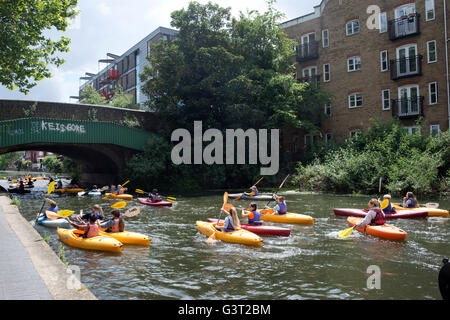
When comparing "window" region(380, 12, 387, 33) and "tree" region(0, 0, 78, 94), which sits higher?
"window" region(380, 12, 387, 33)

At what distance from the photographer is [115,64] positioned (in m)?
64.1

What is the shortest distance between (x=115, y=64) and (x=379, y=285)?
6409 centimetres

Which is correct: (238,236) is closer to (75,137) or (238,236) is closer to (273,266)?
(273,266)

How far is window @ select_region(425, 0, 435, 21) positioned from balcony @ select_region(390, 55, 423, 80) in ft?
9.80

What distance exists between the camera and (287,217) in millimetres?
14836

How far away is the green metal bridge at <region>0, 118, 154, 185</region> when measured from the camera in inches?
981

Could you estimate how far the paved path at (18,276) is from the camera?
17.0 feet

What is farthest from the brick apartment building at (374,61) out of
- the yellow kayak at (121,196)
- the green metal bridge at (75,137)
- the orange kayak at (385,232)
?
the orange kayak at (385,232)

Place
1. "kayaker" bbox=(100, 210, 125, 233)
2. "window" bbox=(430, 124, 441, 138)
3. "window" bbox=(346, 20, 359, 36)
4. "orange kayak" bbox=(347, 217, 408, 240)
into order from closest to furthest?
"orange kayak" bbox=(347, 217, 408, 240) → "kayaker" bbox=(100, 210, 125, 233) → "window" bbox=(430, 124, 441, 138) → "window" bbox=(346, 20, 359, 36)

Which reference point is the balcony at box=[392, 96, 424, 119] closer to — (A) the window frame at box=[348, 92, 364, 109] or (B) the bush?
(B) the bush

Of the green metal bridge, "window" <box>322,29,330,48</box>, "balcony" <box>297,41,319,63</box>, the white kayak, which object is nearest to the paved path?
the white kayak

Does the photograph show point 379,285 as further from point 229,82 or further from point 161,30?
point 161,30

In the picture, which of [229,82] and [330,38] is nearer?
[229,82]
